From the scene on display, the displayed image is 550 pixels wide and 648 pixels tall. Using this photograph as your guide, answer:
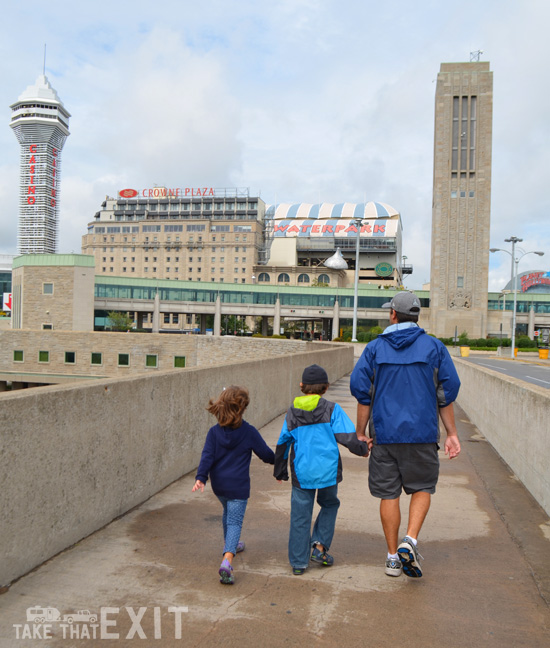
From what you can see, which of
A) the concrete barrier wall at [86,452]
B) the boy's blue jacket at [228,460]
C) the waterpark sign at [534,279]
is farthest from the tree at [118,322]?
the waterpark sign at [534,279]

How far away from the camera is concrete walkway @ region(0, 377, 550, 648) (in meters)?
3.23

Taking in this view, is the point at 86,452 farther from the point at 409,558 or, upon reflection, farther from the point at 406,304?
the point at 406,304

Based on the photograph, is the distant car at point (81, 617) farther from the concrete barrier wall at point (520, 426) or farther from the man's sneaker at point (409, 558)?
the concrete barrier wall at point (520, 426)

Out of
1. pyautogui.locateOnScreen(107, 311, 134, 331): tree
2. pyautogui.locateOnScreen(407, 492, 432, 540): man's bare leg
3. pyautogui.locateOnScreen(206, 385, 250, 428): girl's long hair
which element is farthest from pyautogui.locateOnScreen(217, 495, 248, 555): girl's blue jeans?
pyautogui.locateOnScreen(107, 311, 134, 331): tree

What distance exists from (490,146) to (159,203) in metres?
99.8

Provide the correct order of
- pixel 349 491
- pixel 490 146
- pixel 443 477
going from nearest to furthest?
pixel 349 491 < pixel 443 477 < pixel 490 146

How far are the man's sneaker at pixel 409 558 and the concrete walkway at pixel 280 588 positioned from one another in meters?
0.09

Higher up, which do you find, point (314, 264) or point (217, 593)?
point (314, 264)

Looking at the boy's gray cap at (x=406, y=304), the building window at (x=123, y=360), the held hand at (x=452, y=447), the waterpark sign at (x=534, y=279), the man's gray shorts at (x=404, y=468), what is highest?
the waterpark sign at (x=534, y=279)

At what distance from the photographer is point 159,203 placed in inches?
6156

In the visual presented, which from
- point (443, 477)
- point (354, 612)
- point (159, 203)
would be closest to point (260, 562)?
point (354, 612)

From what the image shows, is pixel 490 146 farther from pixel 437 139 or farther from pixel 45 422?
pixel 45 422

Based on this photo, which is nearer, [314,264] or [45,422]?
[45,422]

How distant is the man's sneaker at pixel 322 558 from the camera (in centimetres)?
426
